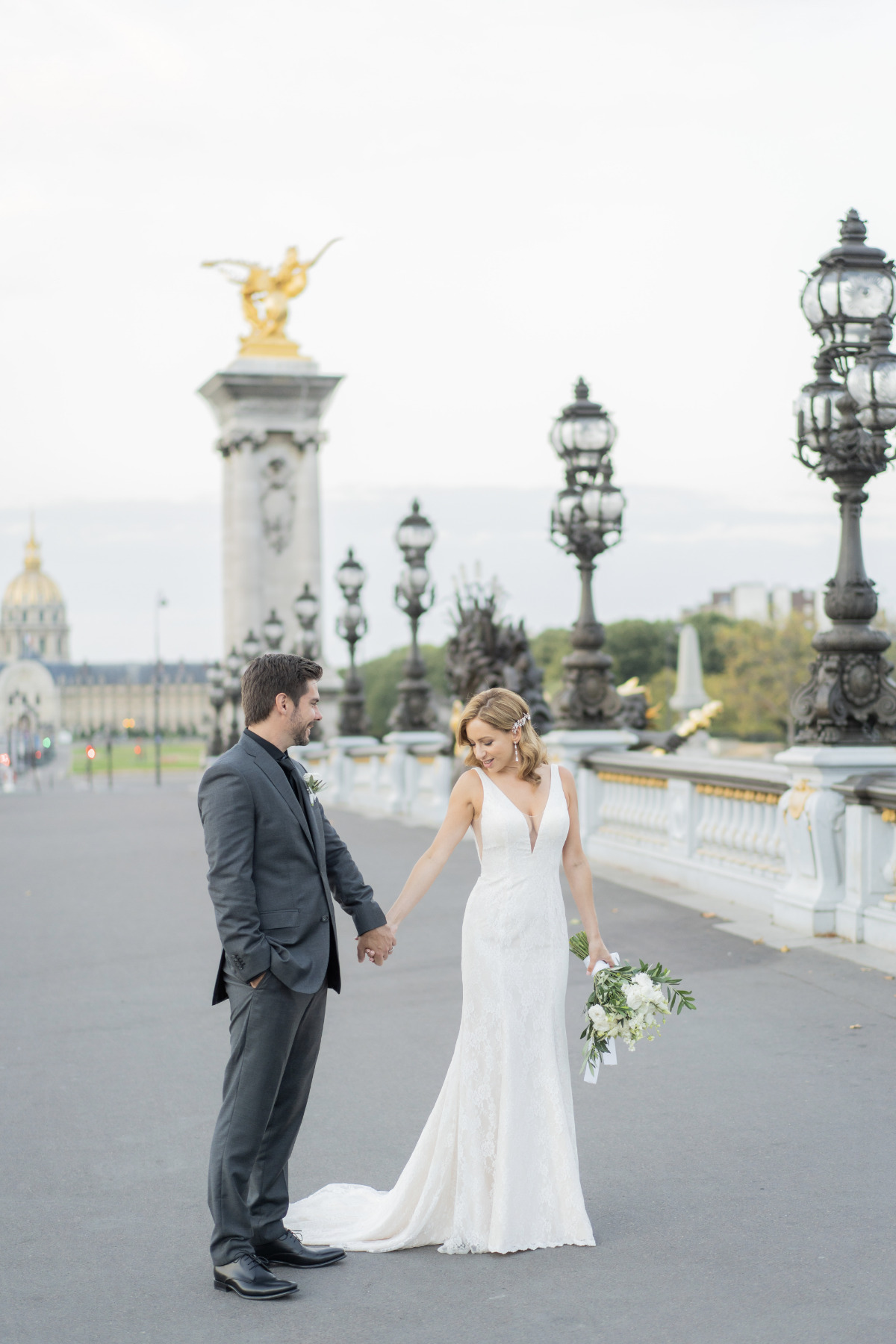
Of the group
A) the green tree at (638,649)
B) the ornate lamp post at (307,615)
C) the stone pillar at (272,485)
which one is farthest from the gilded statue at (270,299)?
the green tree at (638,649)

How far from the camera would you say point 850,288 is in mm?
11414

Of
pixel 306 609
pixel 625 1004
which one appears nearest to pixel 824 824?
pixel 625 1004

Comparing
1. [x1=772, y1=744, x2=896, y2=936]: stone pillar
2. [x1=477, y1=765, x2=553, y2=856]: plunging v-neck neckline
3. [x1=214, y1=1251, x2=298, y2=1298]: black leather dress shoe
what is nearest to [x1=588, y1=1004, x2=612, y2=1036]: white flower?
[x1=477, y1=765, x2=553, y2=856]: plunging v-neck neckline

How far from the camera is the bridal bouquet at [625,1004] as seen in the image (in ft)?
18.2

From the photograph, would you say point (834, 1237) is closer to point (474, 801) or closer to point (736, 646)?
point (474, 801)

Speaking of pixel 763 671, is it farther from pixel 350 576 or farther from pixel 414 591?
pixel 414 591

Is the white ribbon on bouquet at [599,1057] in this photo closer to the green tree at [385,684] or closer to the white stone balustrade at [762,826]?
the white stone balustrade at [762,826]

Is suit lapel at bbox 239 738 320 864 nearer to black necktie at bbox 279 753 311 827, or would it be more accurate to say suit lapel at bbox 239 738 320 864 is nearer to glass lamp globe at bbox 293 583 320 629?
black necktie at bbox 279 753 311 827

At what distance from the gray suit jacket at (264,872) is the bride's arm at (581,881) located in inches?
37.1

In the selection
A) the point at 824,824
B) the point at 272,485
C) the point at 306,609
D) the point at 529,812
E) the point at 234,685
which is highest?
the point at 272,485

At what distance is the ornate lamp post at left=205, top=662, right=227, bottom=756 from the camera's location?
228ft

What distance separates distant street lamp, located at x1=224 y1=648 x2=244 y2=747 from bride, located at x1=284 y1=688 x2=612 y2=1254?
5255 cm

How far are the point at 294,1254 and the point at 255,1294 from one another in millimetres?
289

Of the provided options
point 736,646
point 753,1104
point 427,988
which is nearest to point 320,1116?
point 753,1104
